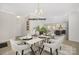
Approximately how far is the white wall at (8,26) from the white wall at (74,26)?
39.8 inches

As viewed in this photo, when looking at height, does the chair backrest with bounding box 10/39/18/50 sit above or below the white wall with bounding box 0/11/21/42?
below

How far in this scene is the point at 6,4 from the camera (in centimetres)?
172

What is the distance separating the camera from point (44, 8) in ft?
5.72

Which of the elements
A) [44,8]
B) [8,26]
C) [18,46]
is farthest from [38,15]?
[18,46]

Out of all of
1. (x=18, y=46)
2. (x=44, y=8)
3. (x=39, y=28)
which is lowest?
(x=18, y=46)

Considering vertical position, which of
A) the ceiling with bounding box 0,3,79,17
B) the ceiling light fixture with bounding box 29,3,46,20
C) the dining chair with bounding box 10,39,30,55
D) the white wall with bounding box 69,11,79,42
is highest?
the ceiling with bounding box 0,3,79,17

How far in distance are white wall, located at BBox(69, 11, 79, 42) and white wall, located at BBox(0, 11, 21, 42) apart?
1012 mm

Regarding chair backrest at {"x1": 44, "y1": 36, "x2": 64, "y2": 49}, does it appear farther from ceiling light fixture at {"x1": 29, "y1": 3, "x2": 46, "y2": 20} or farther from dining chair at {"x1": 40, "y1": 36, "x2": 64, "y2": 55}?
ceiling light fixture at {"x1": 29, "y1": 3, "x2": 46, "y2": 20}

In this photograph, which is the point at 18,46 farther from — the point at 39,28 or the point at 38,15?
the point at 38,15

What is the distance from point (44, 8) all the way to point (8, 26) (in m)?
0.79

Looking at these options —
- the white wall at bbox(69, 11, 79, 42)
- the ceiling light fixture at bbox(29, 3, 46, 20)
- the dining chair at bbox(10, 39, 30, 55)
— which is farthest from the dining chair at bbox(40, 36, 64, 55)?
the ceiling light fixture at bbox(29, 3, 46, 20)

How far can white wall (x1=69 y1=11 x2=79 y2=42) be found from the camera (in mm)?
1686

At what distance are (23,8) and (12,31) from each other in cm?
51
